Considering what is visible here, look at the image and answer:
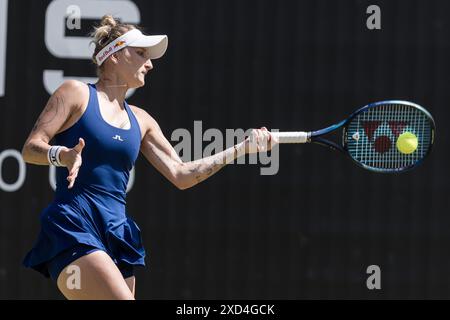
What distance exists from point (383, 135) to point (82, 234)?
4.66ft

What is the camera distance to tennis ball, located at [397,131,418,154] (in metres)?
3.62

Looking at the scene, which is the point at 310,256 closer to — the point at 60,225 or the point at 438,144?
the point at 438,144

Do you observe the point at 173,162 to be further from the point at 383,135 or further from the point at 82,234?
the point at 383,135

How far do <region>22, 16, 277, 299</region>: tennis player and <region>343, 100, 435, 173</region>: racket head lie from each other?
487 millimetres

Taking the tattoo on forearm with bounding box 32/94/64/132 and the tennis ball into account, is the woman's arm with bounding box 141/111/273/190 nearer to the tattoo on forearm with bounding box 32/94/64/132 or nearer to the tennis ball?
the tattoo on forearm with bounding box 32/94/64/132

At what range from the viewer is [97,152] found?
3.13m

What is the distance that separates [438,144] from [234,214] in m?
1.10

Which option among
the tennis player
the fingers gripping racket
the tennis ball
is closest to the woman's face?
the tennis player

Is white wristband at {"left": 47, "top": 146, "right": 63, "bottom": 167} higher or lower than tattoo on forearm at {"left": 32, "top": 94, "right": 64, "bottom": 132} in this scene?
lower

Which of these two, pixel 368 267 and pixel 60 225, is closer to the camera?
pixel 60 225

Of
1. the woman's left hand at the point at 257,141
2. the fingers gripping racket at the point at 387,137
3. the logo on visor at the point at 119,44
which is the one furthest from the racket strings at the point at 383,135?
the logo on visor at the point at 119,44

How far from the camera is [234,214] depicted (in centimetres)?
450

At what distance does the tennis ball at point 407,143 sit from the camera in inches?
142
